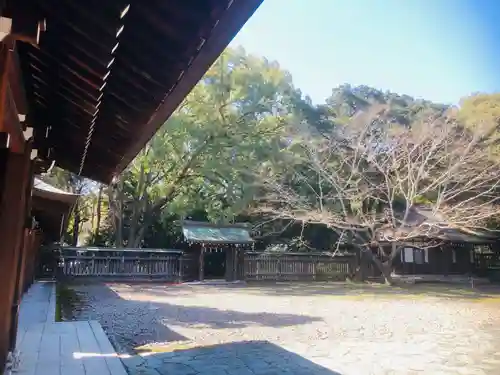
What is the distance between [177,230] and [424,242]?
1332 cm

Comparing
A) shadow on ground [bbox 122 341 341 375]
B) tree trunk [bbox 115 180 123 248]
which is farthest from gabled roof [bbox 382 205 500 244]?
shadow on ground [bbox 122 341 341 375]

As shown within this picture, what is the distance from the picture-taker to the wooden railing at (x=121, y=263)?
1810 centimetres

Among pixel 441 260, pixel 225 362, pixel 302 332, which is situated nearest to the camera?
pixel 225 362

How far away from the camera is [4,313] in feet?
11.2

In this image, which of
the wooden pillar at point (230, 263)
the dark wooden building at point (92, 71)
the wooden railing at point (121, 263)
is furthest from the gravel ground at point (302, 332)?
the wooden pillar at point (230, 263)

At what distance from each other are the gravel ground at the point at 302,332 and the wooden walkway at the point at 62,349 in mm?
487

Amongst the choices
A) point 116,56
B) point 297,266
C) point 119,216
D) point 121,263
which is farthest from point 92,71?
point 297,266

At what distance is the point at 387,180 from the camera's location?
18.6 meters

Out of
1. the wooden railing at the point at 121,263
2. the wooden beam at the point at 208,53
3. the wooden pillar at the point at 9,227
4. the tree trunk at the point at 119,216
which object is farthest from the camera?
the tree trunk at the point at 119,216

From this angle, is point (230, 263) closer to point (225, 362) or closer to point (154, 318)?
point (154, 318)

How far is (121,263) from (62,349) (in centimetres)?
1455

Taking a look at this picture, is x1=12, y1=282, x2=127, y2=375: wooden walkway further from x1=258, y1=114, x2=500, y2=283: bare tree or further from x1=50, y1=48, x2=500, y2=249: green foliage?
x1=258, y1=114, x2=500, y2=283: bare tree

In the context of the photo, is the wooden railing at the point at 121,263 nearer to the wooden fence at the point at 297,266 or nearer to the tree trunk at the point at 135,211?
the tree trunk at the point at 135,211

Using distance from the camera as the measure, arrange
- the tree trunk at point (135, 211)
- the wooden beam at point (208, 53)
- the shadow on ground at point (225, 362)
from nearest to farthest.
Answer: the wooden beam at point (208, 53)
the shadow on ground at point (225, 362)
the tree trunk at point (135, 211)
